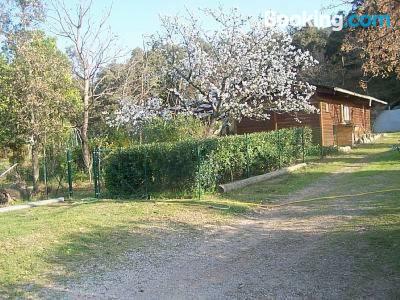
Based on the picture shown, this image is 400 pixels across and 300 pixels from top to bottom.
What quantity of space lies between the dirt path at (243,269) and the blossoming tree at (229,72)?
11587 millimetres

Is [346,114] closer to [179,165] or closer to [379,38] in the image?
[379,38]

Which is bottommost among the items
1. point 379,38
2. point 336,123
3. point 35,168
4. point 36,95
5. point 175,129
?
point 35,168

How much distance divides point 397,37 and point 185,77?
36.7 feet

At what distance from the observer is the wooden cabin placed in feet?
84.7

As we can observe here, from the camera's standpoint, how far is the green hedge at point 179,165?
13336 millimetres

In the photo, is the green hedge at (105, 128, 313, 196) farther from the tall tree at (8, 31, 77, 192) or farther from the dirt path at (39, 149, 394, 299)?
the tall tree at (8, 31, 77, 192)

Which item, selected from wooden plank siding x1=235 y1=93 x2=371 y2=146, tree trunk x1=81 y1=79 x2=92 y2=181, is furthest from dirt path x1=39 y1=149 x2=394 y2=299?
wooden plank siding x1=235 y1=93 x2=371 y2=146

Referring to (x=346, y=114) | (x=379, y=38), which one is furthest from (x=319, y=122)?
(x=379, y=38)

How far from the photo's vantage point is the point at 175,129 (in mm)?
18969

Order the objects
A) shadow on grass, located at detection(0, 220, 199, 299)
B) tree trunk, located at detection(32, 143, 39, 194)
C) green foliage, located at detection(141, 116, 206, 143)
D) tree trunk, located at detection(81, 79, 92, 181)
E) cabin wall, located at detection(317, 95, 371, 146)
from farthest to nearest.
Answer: cabin wall, located at detection(317, 95, 371, 146), tree trunk, located at detection(81, 79, 92, 181), green foliage, located at detection(141, 116, 206, 143), tree trunk, located at detection(32, 143, 39, 194), shadow on grass, located at detection(0, 220, 199, 299)

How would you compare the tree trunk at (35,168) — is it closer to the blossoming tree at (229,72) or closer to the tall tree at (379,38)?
the blossoming tree at (229,72)

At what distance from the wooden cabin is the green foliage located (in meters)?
A: 7.90

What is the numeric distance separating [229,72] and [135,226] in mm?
11698

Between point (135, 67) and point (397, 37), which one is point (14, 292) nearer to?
point (397, 37)
